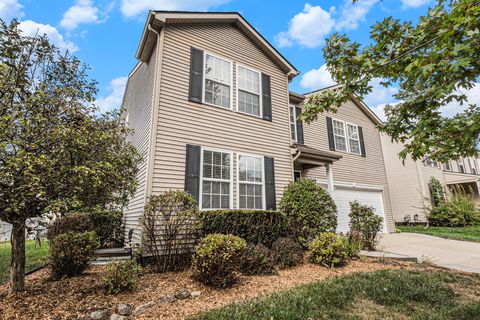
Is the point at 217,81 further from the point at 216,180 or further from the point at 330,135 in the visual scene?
the point at 330,135

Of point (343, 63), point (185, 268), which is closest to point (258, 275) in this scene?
point (185, 268)

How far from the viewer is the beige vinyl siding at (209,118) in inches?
257

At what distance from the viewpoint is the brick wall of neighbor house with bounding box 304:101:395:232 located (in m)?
11.2

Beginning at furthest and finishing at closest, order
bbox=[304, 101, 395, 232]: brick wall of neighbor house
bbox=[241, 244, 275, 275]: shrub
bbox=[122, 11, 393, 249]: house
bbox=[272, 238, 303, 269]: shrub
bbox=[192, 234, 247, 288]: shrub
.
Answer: bbox=[304, 101, 395, 232]: brick wall of neighbor house, bbox=[122, 11, 393, 249]: house, bbox=[272, 238, 303, 269]: shrub, bbox=[241, 244, 275, 275]: shrub, bbox=[192, 234, 247, 288]: shrub

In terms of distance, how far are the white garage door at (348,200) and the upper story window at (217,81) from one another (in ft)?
21.8

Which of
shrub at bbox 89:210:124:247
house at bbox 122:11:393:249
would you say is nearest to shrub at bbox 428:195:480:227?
house at bbox 122:11:393:249

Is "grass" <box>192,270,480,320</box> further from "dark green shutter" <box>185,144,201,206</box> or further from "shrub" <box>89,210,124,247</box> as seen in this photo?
"shrub" <box>89,210,124,247</box>

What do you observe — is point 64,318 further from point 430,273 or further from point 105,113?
point 430,273

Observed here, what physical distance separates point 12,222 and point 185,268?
10.2ft

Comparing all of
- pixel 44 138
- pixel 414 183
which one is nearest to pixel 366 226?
pixel 44 138

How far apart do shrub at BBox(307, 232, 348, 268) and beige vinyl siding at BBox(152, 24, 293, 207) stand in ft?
7.16

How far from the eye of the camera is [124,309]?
10.7 feet

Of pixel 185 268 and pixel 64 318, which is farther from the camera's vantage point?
pixel 185 268

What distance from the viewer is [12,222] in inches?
144
